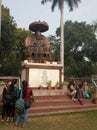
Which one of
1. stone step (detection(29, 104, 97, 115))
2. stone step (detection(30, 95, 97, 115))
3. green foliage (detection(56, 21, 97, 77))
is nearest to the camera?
stone step (detection(29, 104, 97, 115))

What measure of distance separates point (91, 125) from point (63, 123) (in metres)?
1.02

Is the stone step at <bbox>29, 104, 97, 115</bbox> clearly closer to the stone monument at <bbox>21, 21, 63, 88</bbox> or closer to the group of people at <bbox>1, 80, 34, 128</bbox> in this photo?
the group of people at <bbox>1, 80, 34, 128</bbox>

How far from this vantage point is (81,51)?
40375 millimetres

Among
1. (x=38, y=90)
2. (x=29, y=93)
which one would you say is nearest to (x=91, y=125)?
(x=29, y=93)

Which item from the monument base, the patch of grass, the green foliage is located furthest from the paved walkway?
the green foliage

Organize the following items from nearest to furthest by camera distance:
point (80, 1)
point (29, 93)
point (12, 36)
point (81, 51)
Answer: point (29, 93) → point (12, 36) → point (80, 1) → point (81, 51)

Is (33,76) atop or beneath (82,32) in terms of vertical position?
beneath

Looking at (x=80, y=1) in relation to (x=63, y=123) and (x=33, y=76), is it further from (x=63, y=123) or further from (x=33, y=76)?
(x=63, y=123)

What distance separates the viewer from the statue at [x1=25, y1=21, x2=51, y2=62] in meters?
15.6

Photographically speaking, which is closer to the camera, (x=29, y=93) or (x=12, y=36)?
(x=29, y=93)

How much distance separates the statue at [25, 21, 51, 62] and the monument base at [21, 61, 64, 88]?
92 centimetres

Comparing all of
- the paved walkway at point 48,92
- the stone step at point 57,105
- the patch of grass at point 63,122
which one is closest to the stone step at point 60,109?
the stone step at point 57,105

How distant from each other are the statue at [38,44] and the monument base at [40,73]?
3.01ft

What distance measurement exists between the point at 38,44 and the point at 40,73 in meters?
2.21
